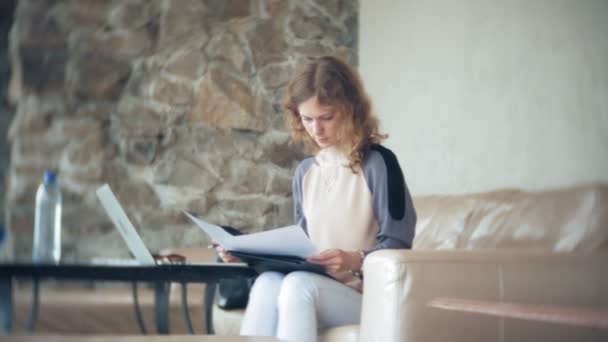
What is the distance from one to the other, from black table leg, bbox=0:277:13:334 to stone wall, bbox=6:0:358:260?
5.55 ft

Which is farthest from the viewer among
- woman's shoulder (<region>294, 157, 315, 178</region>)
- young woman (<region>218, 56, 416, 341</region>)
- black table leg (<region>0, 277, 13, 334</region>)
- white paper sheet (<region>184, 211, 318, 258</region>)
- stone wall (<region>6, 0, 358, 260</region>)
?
stone wall (<region>6, 0, 358, 260</region>)

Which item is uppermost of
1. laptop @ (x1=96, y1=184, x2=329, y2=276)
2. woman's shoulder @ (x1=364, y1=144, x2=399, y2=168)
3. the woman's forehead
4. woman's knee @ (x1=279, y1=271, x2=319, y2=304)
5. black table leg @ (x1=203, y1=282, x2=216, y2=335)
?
the woman's forehead

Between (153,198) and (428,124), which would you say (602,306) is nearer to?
(428,124)

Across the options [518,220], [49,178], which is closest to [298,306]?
[49,178]

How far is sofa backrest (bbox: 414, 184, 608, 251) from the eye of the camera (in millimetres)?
1673

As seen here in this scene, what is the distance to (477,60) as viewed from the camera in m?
2.47

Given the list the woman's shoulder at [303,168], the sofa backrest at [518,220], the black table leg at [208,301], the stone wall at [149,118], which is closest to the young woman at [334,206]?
the woman's shoulder at [303,168]

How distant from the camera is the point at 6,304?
1292 mm

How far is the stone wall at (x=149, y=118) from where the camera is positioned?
119 inches

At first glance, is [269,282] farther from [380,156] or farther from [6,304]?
[6,304]

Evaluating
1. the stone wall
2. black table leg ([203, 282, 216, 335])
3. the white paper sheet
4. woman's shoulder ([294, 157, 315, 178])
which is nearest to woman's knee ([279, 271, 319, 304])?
the white paper sheet

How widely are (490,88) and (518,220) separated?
638mm

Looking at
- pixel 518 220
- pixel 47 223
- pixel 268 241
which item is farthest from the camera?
pixel 518 220

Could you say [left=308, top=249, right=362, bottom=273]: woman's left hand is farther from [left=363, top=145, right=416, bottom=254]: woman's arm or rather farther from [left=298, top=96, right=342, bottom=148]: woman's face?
[left=298, top=96, right=342, bottom=148]: woman's face
